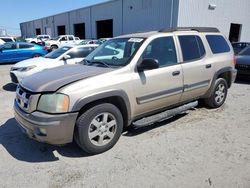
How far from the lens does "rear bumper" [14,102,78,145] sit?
3117 millimetres

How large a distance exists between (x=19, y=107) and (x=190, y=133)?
2933 millimetres

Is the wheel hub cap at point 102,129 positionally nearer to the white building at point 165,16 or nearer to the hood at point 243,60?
the hood at point 243,60

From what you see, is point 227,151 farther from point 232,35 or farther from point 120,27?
point 232,35

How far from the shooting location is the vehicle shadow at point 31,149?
11.7ft

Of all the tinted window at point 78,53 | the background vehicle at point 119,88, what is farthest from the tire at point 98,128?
the tinted window at point 78,53

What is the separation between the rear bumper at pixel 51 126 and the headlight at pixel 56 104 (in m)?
0.07

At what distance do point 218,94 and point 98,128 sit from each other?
341 centimetres

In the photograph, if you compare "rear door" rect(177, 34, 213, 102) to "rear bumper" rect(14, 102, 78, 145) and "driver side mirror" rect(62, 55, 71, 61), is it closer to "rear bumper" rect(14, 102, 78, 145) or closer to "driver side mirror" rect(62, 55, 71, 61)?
"rear bumper" rect(14, 102, 78, 145)

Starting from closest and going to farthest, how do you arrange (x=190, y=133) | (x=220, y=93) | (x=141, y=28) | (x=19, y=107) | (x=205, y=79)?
(x=19, y=107)
(x=190, y=133)
(x=205, y=79)
(x=220, y=93)
(x=141, y=28)

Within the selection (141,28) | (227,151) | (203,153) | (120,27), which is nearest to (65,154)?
(203,153)

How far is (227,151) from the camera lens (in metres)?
3.73

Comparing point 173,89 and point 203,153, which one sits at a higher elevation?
point 173,89

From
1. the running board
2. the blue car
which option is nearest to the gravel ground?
the running board

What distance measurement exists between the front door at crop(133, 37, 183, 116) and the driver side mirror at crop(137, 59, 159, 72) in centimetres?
8
